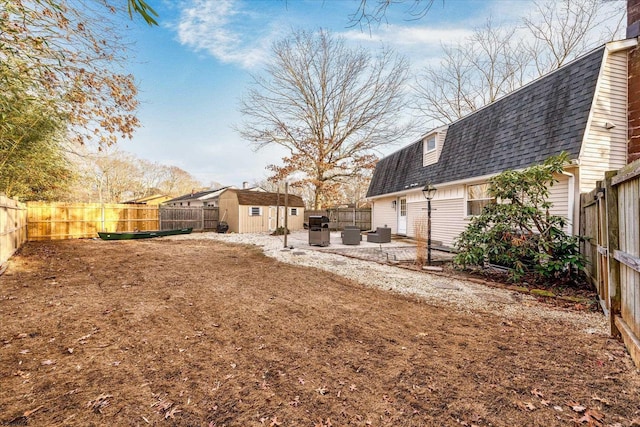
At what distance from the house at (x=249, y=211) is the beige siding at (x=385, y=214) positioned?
6027mm

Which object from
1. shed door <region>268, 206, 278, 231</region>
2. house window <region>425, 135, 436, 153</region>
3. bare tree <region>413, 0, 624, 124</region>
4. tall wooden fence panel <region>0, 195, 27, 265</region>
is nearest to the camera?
tall wooden fence panel <region>0, 195, 27, 265</region>

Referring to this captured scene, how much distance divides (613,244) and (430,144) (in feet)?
30.0

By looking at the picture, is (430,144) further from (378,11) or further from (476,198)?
(378,11)

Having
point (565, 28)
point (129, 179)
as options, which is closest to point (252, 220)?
point (565, 28)

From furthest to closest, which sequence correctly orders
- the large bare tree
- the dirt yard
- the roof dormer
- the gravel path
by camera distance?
the large bare tree, the roof dormer, the gravel path, the dirt yard

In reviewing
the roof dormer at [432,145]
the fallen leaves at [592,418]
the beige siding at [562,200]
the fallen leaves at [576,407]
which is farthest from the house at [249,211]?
the fallen leaves at [592,418]

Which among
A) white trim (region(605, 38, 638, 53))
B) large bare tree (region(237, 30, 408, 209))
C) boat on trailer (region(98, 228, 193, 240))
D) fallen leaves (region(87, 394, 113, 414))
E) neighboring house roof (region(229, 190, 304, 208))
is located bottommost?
fallen leaves (region(87, 394, 113, 414))

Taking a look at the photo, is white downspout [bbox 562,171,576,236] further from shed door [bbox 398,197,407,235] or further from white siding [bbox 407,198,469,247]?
shed door [bbox 398,197,407,235]

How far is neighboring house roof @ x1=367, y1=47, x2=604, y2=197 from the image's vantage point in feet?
18.8

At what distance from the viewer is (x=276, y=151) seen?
63.7 feet

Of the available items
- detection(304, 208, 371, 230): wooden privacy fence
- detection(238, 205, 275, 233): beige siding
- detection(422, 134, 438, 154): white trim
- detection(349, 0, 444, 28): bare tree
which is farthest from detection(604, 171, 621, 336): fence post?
detection(238, 205, 275, 233): beige siding

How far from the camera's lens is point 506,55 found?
15.5 metres

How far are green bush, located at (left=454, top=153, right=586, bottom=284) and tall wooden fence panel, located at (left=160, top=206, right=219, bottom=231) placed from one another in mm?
15998

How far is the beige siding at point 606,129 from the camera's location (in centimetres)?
560
